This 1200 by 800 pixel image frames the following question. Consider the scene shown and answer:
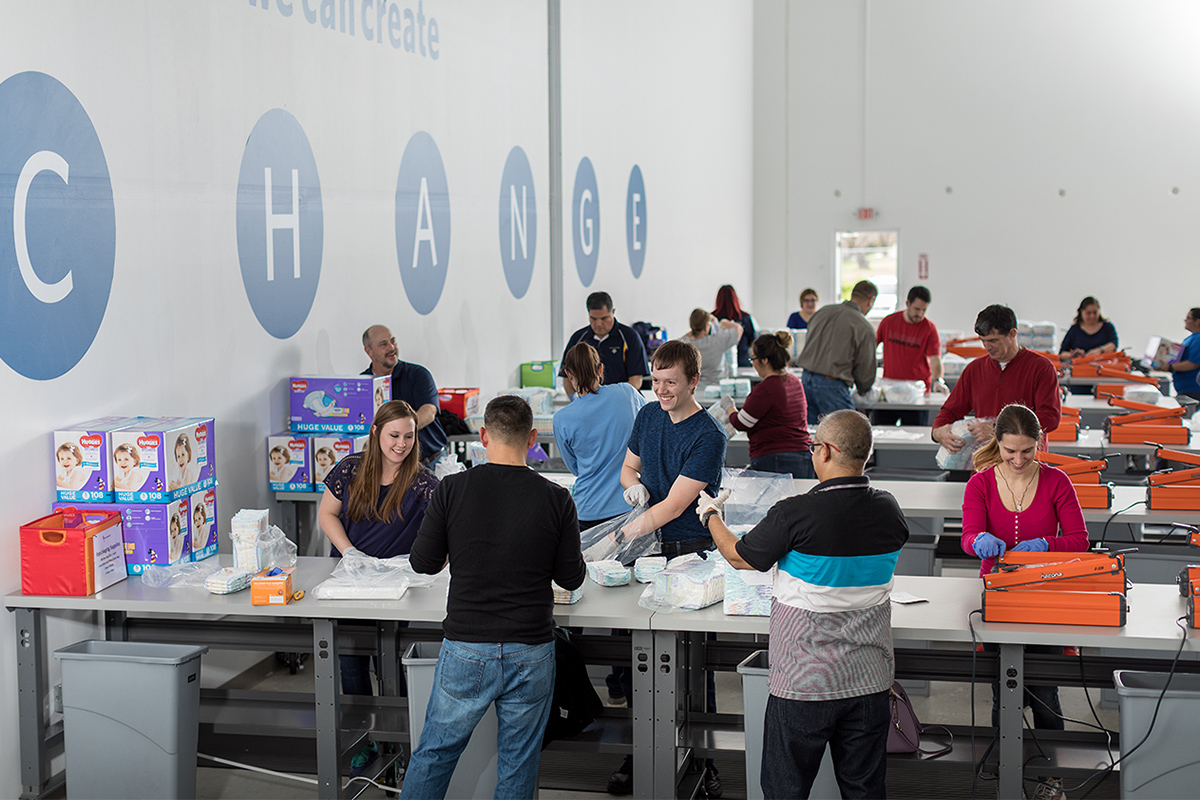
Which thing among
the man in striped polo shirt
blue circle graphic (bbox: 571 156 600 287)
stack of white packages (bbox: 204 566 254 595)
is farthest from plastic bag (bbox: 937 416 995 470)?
blue circle graphic (bbox: 571 156 600 287)

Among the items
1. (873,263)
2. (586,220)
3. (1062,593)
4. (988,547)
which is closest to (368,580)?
(988,547)

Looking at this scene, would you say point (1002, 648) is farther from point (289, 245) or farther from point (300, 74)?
point (300, 74)

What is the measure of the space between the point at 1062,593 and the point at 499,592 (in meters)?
1.67

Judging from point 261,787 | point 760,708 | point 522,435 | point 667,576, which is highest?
point 522,435

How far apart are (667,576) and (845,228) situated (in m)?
13.0

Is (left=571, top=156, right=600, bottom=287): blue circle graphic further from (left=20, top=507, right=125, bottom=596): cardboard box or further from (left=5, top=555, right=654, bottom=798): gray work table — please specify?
(left=20, top=507, right=125, bottom=596): cardboard box

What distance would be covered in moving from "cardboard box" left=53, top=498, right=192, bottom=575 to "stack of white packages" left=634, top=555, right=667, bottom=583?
166 centimetres

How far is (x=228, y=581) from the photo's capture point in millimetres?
3627

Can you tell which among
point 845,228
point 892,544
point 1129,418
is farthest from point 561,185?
point 845,228

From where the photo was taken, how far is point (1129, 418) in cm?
625

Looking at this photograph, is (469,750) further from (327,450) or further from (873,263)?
(873,263)

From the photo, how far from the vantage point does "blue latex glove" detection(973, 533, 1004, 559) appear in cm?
352

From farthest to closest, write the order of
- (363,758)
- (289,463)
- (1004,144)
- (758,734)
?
1. (1004,144)
2. (289,463)
3. (363,758)
4. (758,734)

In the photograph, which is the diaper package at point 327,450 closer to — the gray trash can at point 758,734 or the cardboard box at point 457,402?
the cardboard box at point 457,402
